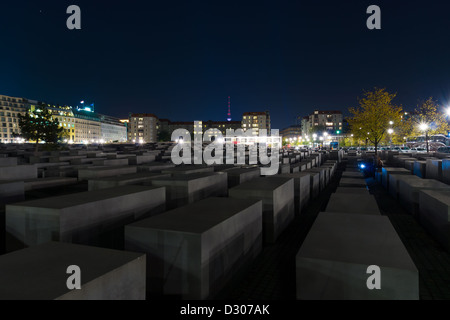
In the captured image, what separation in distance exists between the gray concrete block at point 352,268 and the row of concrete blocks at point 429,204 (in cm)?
282

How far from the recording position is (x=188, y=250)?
427 centimetres

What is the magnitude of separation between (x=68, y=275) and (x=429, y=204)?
8298 mm

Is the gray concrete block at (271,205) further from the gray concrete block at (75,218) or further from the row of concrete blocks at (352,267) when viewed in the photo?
the gray concrete block at (75,218)

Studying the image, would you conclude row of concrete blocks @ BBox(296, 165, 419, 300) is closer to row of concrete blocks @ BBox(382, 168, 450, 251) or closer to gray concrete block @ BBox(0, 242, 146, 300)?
gray concrete block @ BBox(0, 242, 146, 300)

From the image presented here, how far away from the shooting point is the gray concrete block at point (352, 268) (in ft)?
11.8

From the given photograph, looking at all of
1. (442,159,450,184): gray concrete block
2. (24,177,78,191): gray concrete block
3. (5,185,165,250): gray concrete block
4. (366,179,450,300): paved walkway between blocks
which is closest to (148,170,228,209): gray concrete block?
(5,185,165,250): gray concrete block

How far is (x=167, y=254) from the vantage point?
439 centimetres

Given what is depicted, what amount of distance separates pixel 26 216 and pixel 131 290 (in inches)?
132

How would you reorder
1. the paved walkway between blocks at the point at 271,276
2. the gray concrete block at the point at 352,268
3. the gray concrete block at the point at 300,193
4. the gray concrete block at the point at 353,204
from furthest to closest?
the gray concrete block at the point at 300,193 < the gray concrete block at the point at 353,204 < the paved walkway between blocks at the point at 271,276 < the gray concrete block at the point at 352,268

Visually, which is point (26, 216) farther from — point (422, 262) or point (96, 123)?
point (96, 123)

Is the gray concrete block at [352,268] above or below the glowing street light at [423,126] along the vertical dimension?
below

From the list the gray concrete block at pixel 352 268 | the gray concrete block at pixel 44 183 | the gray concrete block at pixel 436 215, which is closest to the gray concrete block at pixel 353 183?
the gray concrete block at pixel 436 215

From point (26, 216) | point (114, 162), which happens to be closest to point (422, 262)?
point (26, 216)

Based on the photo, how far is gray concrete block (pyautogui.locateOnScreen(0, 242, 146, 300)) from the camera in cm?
279
